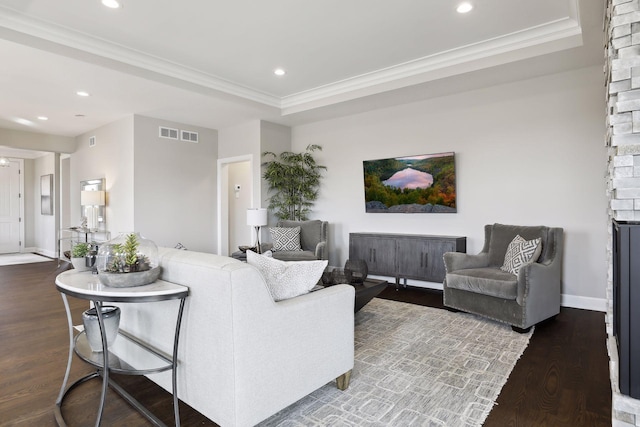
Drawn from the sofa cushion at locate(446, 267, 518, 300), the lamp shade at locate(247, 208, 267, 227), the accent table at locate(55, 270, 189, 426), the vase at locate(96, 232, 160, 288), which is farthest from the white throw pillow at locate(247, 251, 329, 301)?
the lamp shade at locate(247, 208, 267, 227)

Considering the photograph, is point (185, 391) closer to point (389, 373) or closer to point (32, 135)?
point (389, 373)

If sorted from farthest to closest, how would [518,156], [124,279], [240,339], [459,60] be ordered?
[518,156], [459,60], [124,279], [240,339]

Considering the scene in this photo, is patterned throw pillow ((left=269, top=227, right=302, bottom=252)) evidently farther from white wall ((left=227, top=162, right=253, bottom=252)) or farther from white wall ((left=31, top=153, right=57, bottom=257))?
white wall ((left=31, top=153, right=57, bottom=257))

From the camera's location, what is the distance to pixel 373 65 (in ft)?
15.1

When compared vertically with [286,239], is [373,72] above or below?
above

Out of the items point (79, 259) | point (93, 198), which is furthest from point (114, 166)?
point (79, 259)

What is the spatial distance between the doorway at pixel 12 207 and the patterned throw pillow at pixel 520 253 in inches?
453

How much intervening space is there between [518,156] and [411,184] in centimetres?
140

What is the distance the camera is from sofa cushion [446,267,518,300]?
134 inches

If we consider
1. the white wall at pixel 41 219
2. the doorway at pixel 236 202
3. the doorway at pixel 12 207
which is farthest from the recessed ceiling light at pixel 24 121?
the doorway at pixel 12 207

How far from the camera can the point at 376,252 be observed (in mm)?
5344

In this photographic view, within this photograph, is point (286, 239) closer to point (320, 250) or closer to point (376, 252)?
point (320, 250)

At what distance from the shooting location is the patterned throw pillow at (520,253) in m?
3.66

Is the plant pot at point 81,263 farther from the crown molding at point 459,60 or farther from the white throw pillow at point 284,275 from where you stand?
the crown molding at point 459,60
